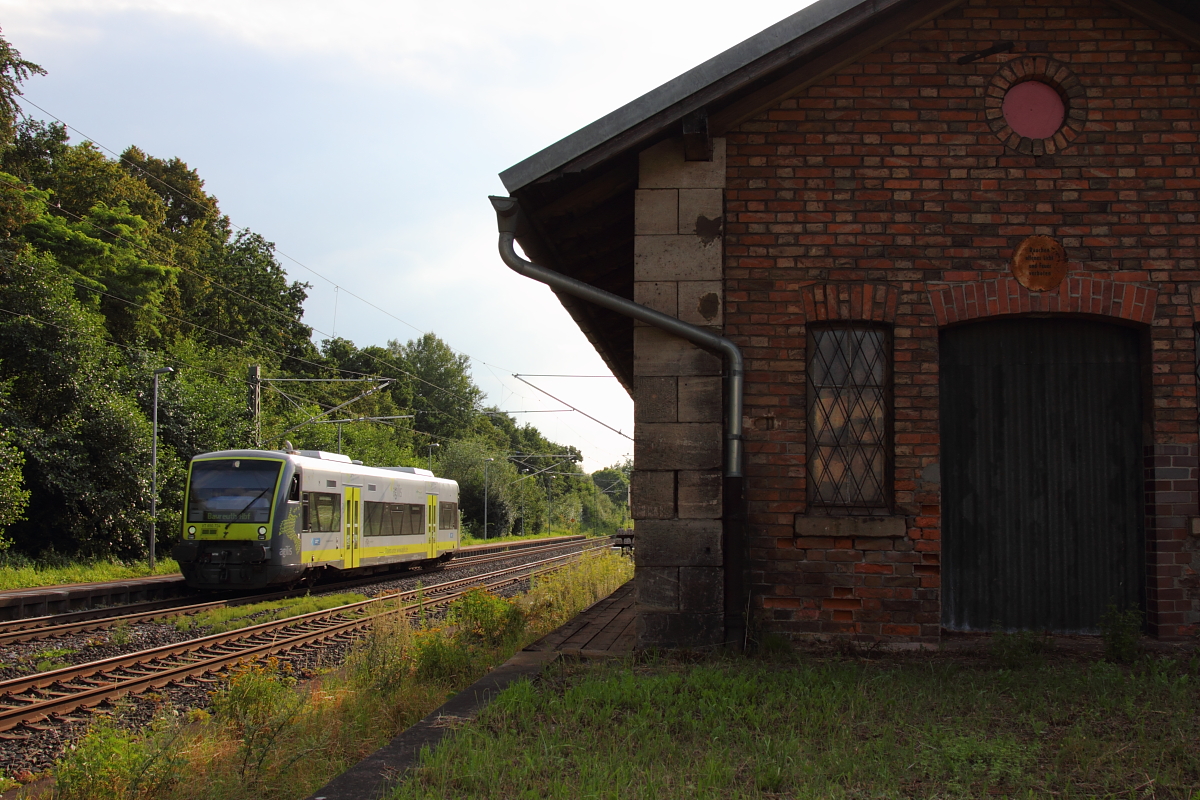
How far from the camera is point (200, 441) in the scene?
26.5m

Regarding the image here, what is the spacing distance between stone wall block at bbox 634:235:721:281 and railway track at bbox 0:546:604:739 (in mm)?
4962

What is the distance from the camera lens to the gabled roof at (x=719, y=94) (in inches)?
259

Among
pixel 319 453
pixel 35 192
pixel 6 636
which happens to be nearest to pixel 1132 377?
pixel 6 636

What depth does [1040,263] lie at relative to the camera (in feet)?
22.4

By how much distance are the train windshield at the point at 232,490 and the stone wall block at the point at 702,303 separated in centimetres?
1189

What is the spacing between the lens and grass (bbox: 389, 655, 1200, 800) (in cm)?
381

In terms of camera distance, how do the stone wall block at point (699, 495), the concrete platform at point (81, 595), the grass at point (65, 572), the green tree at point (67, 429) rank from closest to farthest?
the stone wall block at point (699, 495) → the concrete platform at point (81, 595) → the grass at point (65, 572) → the green tree at point (67, 429)

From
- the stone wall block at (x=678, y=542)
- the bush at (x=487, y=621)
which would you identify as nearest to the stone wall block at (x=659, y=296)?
the stone wall block at (x=678, y=542)

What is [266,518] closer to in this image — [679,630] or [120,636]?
[120,636]

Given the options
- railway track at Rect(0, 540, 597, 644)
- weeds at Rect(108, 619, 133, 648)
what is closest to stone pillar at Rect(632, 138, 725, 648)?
weeds at Rect(108, 619, 133, 648)

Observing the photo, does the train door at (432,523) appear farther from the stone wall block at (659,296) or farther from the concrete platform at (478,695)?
the stone wall block at (659,296)

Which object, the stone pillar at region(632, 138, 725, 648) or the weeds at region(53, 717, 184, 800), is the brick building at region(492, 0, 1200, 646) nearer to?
the stone pillar at region(632, 138, 725, 648)

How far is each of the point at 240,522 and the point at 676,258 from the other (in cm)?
1227

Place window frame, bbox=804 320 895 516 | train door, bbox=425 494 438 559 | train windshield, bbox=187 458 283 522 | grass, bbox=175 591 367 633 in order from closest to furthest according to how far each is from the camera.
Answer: window frame, bbox=804 320 895 516
grass, bbox=175 591 367 633
train windshield, bbox=187 458 283 522
train door, bbox=425 494 438 559
